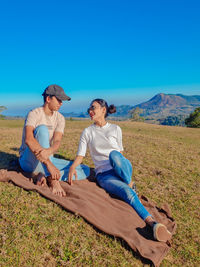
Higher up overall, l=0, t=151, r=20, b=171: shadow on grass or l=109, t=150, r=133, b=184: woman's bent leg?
l=109, t=150, r=133, b=184: woman's bent leg

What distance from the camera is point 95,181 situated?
6051mm

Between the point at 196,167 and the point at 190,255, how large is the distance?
661 cm

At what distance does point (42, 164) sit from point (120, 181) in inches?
80.7

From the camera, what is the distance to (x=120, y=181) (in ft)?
16.6

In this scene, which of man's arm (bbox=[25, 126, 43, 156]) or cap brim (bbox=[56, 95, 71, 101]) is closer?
man's arm (bbox=[25, 126, 43, 156])

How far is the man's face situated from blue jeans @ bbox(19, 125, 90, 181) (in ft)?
2.11

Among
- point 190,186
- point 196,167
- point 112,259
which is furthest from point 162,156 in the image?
point 112,259

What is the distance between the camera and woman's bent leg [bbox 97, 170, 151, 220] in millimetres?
4395

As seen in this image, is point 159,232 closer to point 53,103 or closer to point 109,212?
point 109,212

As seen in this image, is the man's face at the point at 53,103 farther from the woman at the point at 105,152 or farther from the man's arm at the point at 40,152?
the man's arm at the point at 40,152

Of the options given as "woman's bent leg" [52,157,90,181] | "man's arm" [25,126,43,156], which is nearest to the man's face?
"man's arm" [25,126,43,156]

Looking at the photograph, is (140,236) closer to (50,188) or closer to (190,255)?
(190,255)

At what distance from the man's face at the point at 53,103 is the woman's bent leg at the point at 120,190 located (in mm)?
2240

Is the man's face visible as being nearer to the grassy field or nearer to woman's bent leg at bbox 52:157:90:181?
woman's bent leg at bbox 52:157:90:181
